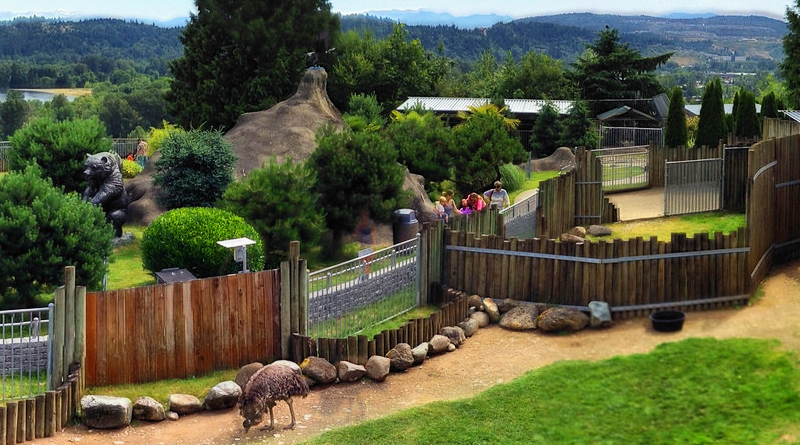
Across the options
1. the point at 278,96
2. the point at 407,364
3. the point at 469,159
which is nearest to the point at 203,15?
the point at 278,96

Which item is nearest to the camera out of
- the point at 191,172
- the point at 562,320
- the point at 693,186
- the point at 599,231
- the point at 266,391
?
the point at 266,391

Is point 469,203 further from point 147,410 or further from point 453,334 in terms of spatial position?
point 147,410

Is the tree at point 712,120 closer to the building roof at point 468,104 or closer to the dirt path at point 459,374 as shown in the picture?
the building roof at point 468,104

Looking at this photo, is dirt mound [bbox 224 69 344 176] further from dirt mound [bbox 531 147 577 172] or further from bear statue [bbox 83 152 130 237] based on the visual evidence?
dirt mound [bbox 531 147 577 172]

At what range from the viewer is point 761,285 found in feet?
65.0

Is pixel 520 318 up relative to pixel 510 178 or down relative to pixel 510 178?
down

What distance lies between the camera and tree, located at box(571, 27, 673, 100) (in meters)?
60.7

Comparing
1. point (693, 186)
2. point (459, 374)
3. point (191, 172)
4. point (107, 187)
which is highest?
point (191, 172)

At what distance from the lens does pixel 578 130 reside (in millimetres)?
46188

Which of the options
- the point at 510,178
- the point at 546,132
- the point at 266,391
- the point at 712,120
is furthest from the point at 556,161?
the point at 266,391

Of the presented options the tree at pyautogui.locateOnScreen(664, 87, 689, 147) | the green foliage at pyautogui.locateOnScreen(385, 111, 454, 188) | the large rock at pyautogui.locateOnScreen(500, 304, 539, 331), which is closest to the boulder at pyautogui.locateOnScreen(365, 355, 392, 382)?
the large rock at pyautogui.locateOnScreen(500, 304, 539, 331)

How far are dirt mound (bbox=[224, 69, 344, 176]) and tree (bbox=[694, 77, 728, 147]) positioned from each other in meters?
12.9

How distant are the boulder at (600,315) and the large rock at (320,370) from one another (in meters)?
4.64

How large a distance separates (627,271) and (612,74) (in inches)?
1768
